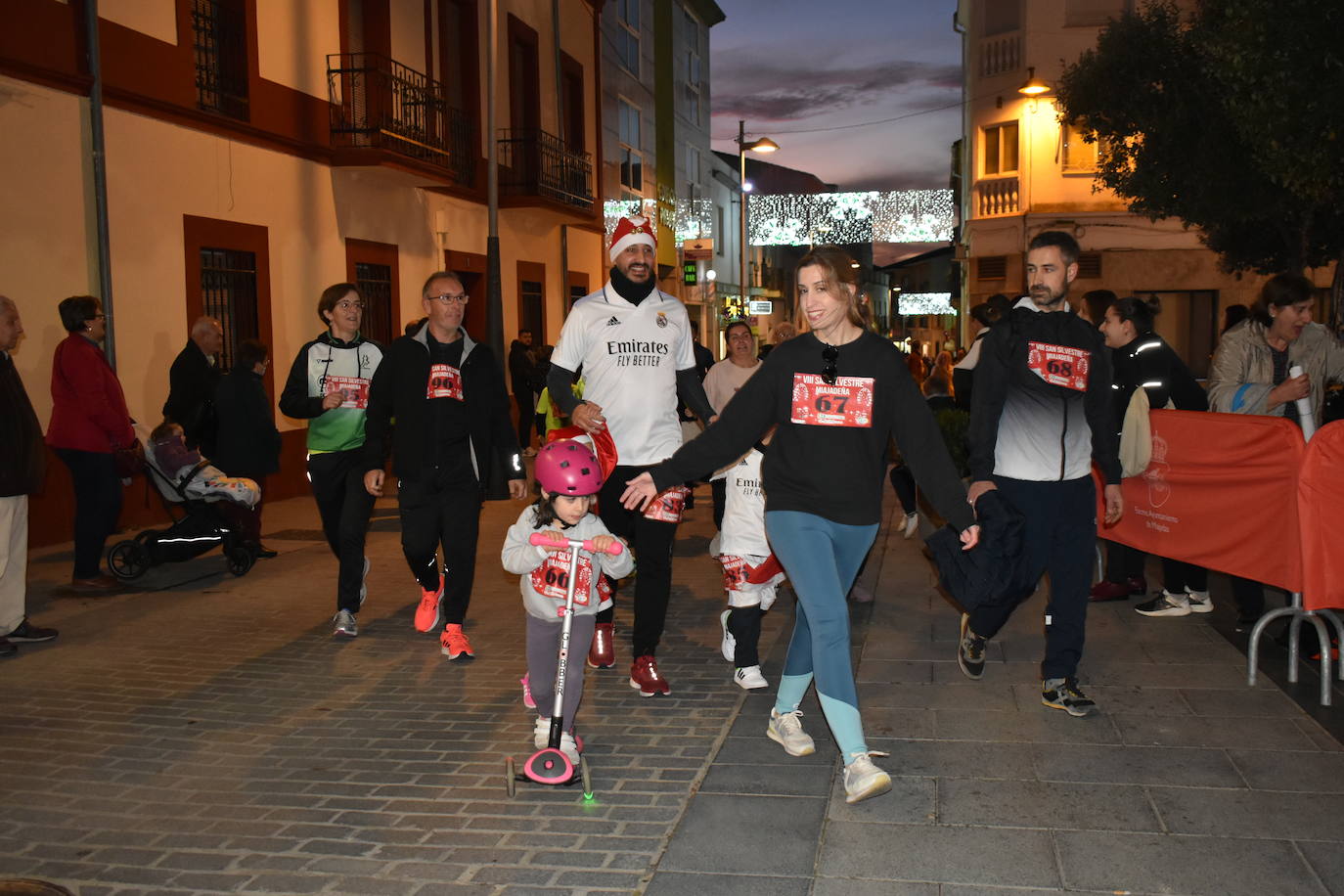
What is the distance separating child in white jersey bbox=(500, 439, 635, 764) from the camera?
14.9 feet

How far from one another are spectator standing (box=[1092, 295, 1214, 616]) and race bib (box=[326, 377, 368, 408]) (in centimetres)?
456

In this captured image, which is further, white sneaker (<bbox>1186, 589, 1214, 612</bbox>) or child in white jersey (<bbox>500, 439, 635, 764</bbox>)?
white sneaker (<bbox>1186, 589, 1214, 612</bbox>)

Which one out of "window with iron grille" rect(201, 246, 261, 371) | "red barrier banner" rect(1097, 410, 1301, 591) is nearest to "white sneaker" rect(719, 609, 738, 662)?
"red barrier banner" rect(1097, 410, 1301, 591)

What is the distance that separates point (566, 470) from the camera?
4492mm

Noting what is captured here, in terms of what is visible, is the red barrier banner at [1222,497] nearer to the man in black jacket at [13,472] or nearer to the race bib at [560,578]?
the race bib at [560,578]

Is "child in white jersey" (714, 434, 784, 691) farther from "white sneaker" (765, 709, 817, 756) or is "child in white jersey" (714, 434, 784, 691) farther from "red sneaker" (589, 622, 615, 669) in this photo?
"white sneaker" (765, 709, 817, 756)

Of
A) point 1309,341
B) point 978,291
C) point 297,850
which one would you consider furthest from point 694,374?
point 978,291

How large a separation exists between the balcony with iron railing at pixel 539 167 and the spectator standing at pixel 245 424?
11480 millimetres

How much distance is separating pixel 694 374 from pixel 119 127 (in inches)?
316

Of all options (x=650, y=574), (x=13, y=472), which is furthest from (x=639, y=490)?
(x=13, y=472)

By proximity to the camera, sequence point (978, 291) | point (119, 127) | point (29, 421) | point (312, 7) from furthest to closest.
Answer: point (978, 291) < point (312, 7) < point (119, 127) < point (29, 421)

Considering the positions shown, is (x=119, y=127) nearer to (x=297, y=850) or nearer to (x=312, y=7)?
(x=312, y=7)

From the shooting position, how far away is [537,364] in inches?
686

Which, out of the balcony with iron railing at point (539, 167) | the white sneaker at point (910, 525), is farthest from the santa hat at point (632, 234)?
the balcony with iron railing at point (539, 167)
